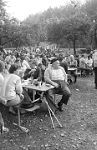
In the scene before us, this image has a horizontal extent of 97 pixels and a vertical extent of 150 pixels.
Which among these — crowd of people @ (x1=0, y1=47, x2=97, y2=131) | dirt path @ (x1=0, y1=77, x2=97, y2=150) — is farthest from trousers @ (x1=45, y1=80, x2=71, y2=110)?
dirt path @ (x1=0, y1=77, x2=97, y2=150)

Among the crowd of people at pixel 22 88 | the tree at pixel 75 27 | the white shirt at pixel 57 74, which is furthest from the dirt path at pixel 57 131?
the tree at pixel 75 27

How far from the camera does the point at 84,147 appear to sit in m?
3.35

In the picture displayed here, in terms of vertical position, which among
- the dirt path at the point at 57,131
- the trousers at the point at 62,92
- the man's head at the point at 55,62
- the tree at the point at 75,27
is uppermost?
the tree at the point at 75,27

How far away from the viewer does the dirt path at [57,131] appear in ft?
11.2

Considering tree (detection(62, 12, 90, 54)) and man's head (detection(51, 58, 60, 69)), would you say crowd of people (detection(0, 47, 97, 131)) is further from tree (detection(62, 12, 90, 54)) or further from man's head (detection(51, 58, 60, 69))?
tree (detection(62, 12, 90, 54))

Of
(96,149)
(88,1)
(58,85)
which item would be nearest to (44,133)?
(96,149)

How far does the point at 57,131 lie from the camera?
395 centimetres

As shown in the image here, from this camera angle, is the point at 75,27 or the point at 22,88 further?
the point at 75,27

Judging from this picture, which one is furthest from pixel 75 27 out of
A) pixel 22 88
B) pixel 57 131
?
pixel 57 131

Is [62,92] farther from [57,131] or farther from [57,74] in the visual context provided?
[57,131]

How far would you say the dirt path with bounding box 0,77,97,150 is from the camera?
3418mm

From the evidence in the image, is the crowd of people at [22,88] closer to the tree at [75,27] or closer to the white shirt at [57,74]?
the white shirt at [57,74]

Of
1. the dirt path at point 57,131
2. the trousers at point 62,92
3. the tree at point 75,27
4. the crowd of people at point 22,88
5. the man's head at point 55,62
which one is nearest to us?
the dirt path at point 57,131

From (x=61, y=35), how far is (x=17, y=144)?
15087 mm
